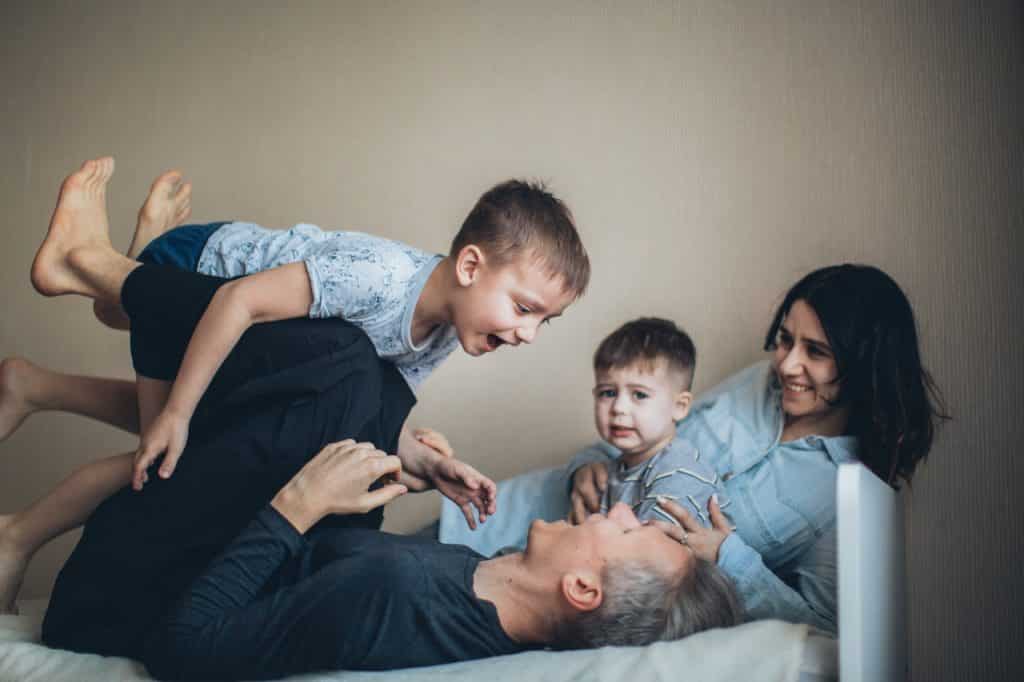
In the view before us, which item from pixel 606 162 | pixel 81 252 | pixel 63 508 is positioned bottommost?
pixel 63 508

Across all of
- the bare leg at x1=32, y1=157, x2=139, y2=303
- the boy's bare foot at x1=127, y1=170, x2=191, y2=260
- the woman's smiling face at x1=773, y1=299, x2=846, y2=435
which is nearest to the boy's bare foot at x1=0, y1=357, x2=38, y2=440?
the bare leg at x1=32, y1=157, x2=139, y2=303

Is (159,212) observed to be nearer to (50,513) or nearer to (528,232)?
(50,513)

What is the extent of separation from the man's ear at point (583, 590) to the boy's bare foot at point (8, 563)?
0.86 meters

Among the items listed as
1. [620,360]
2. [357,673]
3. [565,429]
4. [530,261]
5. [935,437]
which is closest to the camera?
[357,673]

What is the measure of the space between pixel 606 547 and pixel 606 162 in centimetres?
124

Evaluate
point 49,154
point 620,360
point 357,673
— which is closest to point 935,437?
point 620,360

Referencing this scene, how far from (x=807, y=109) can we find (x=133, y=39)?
1.73 m

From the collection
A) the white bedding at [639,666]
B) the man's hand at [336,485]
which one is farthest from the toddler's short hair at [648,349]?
the white bedding at [639,666]

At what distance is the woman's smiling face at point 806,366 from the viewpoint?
Result: 1.57 metres

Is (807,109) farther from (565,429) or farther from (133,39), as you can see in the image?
(133,39)

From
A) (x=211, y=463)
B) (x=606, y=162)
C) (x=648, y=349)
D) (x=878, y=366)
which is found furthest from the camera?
(x=606, y=162)

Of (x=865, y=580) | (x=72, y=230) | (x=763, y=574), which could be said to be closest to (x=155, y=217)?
(x=72, y=230)

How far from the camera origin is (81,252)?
1538mm

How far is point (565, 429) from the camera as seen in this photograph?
2215mm
